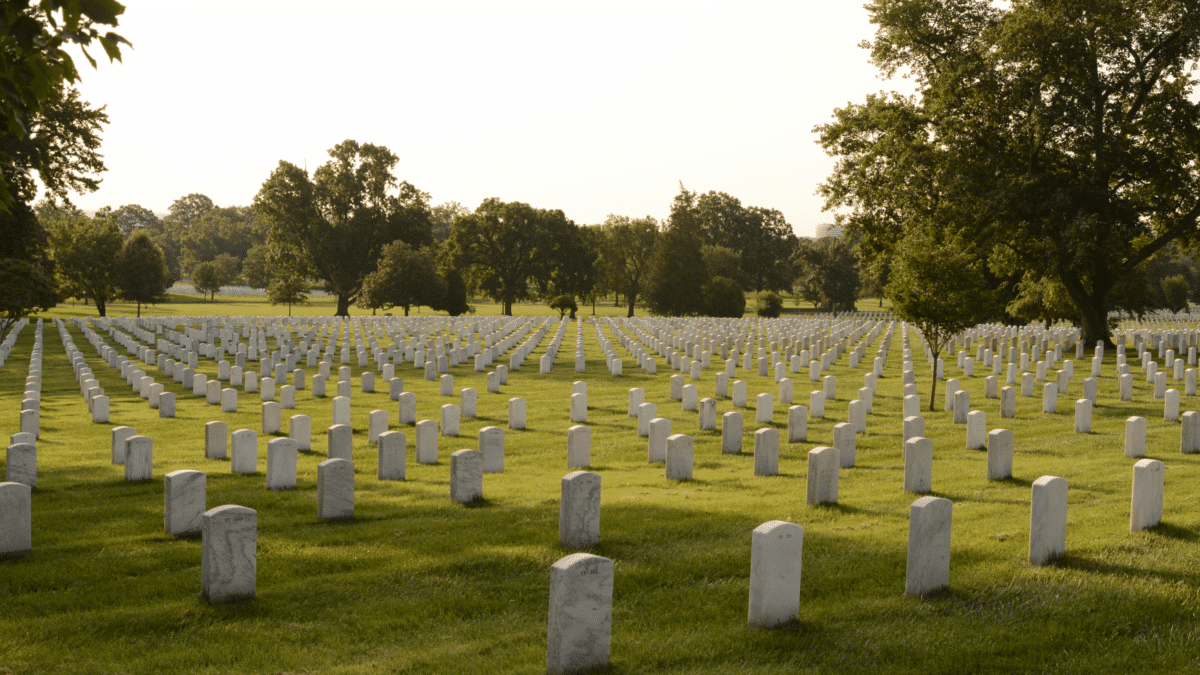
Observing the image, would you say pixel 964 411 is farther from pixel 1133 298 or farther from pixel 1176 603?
pixel 1133 298

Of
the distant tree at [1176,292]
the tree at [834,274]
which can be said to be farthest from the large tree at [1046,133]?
the distant tree at [1176,292]

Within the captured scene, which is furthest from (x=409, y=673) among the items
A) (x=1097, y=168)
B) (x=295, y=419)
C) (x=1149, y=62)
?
(x=1149, y=62)

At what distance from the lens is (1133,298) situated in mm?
42406

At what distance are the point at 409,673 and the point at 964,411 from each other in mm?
11820

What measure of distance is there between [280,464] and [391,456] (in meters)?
1.15

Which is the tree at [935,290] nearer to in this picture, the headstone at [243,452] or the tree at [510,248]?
the headstone at [243,452]

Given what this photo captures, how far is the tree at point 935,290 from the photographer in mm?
15602

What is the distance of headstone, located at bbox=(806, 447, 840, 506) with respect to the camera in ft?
25.3

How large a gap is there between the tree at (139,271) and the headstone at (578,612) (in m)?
58.6

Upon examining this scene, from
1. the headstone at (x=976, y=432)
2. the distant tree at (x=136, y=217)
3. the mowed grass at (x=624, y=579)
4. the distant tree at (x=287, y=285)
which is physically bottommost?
the mowed grass at (x=624, y=579)

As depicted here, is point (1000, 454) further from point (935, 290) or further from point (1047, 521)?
point (935, 290)

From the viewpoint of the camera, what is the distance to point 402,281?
55.6 metres

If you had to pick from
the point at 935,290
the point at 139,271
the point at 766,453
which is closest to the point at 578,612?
the point at 766,453

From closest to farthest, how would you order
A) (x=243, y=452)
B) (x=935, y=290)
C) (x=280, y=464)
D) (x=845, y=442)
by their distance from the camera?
(x=280, y=464)
(x=243, y=452)
(x=845, y=442)
(x=935, y=290)
